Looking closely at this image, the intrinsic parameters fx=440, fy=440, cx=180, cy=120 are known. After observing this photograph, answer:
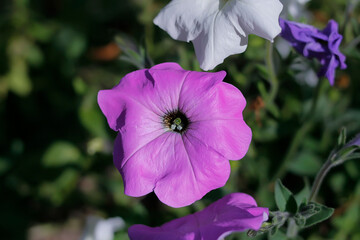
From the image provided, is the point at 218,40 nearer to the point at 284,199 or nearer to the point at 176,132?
the point at 176,132

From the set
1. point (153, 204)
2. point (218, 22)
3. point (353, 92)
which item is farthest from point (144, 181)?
point (353, 92)

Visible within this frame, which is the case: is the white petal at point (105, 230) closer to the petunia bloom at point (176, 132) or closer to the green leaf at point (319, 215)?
the petunia bloom at point (176, 132)

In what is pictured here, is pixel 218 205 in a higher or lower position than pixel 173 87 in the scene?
lower

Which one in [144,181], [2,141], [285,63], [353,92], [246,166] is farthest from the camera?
[2,141]

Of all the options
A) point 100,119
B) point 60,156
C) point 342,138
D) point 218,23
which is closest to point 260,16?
point 218,23

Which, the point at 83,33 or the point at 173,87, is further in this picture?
the point at 83,33

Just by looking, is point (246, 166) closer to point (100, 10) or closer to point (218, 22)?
point (218, 22)
